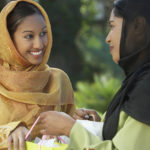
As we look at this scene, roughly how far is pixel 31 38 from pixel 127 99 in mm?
1080

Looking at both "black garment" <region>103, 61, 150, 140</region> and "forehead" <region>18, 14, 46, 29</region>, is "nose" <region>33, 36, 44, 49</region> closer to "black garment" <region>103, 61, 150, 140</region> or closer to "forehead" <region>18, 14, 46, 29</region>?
"forehead" <region>18, 14, 46, 29</region>

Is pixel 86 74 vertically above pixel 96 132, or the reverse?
pixel 96 132

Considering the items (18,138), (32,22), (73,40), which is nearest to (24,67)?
(32,22)

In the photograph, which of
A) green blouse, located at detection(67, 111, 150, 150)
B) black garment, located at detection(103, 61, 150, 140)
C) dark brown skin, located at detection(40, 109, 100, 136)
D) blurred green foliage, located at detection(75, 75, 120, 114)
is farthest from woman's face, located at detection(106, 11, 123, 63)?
blurred green foliage, located at detection(75, 75, 120, 114)

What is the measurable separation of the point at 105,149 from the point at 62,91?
1.14 m

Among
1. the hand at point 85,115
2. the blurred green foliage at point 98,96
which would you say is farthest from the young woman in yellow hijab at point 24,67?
the blurred green foliage at point 98,96

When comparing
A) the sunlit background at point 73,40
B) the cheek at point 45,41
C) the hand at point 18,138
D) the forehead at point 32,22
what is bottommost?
the sunlit background at point 73,40

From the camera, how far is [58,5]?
17625mm

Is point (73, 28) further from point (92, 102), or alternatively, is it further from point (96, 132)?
point (96, 132)

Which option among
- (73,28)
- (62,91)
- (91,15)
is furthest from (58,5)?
(62,91)

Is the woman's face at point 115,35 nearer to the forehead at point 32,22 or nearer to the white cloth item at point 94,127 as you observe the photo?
the white cloth item at point 94,127

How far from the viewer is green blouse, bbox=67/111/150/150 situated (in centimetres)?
196

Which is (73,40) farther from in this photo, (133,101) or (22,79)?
(133,101)

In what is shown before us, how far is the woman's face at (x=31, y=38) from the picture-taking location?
9.27 feet
